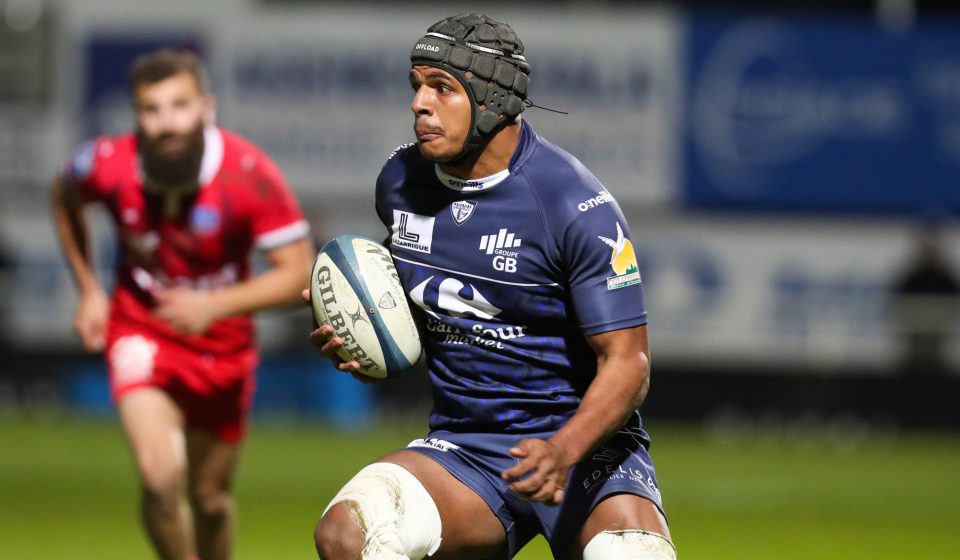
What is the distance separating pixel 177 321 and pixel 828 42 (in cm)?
1135

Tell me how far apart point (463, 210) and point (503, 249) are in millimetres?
200

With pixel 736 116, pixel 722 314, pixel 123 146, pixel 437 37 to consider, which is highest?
pixel 437 37

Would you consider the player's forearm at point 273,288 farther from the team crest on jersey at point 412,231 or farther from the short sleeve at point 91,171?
the team crest on jersey at point 412,231

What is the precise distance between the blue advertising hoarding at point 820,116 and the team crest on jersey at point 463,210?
11.9 meters

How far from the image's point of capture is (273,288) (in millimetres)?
6742

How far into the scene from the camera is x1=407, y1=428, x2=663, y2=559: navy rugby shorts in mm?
5051

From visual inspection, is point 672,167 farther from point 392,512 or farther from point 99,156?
point 392,512

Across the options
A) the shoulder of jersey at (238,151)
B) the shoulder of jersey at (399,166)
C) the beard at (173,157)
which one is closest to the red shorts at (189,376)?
the beard at (173,157)

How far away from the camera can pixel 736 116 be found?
16766 mm

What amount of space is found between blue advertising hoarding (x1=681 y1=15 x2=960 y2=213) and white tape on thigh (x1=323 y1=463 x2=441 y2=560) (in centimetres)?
1218

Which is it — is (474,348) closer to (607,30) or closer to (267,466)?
(267,466)

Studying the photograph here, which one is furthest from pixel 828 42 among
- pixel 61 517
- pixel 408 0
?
pixel 61 517

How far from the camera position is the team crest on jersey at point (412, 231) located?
5199mm

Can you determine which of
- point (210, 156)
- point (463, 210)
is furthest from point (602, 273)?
point (210, 156)
